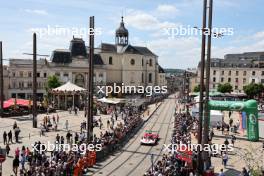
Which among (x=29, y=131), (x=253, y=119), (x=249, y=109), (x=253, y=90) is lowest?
(x=29, y=131)

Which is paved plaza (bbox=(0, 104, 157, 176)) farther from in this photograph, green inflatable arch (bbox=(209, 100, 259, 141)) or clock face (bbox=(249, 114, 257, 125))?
clock face (bbox=(249, 114, 257, 125))

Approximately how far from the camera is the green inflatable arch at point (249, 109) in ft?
107

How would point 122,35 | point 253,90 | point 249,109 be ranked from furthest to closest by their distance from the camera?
point 122,35 → point 253,90 → point 249,109

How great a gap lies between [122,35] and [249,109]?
66.5m

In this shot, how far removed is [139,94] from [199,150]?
72893 mm

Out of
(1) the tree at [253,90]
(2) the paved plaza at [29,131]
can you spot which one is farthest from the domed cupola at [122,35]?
(2) the paved plaza at [29,131]

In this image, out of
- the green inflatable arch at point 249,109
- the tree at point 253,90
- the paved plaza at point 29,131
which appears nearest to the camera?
the paved plaza at point 29,131

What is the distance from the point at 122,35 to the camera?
313 ft

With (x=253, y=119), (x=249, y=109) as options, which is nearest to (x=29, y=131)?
(x=249, y=109)

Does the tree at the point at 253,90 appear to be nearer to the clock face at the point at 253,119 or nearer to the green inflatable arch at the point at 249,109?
the green inflatable arch at the point at 249,109

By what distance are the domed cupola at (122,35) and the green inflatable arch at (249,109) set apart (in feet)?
210

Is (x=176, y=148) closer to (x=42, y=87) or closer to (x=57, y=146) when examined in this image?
(x=57, y=146)

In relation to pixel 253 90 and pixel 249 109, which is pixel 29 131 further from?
pixel 253 90

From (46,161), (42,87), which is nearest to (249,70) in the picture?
(42,87)
